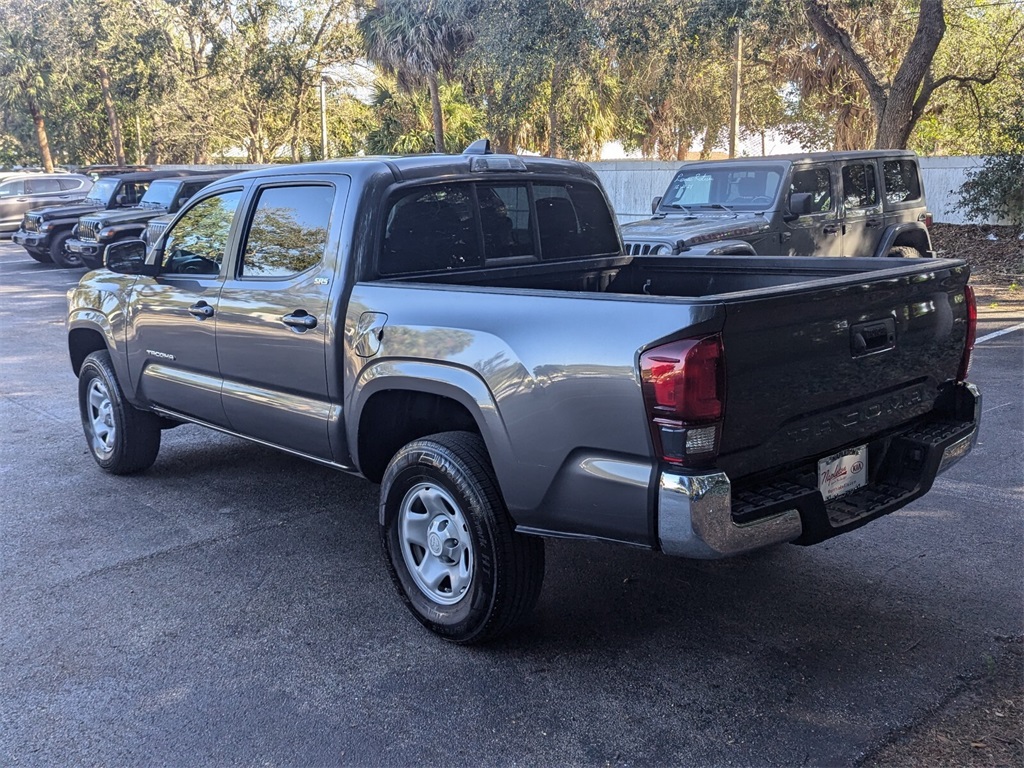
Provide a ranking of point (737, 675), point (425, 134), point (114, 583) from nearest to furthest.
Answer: point (737, 675), point (114, 583), point (425, 134)

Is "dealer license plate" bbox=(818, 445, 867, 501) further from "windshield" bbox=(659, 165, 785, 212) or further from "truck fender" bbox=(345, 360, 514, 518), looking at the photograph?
"windshield" bbox=(659, 165, 785, 212)

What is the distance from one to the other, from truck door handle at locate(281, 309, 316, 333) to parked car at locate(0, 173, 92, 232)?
21.9 meters

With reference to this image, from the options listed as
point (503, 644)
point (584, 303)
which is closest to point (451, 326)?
point (584, 303)

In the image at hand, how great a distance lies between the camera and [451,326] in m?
3.79

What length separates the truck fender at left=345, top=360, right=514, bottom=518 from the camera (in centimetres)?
362

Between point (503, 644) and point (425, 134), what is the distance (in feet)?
101

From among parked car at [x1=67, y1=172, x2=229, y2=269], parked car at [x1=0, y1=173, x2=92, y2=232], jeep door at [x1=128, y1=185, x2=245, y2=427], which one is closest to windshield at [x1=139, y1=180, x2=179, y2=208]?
parked car at [x1=67, y1=172, x2=229, y2=269]

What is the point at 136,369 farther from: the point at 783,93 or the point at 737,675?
the point at 783,93

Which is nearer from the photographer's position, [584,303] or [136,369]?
[584,303]

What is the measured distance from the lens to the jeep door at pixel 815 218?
998cm

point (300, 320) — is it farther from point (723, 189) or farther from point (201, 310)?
point (723, 189)

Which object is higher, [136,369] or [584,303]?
[584,303]

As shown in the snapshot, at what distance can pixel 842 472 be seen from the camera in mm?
3676

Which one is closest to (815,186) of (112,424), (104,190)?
(112,424)
